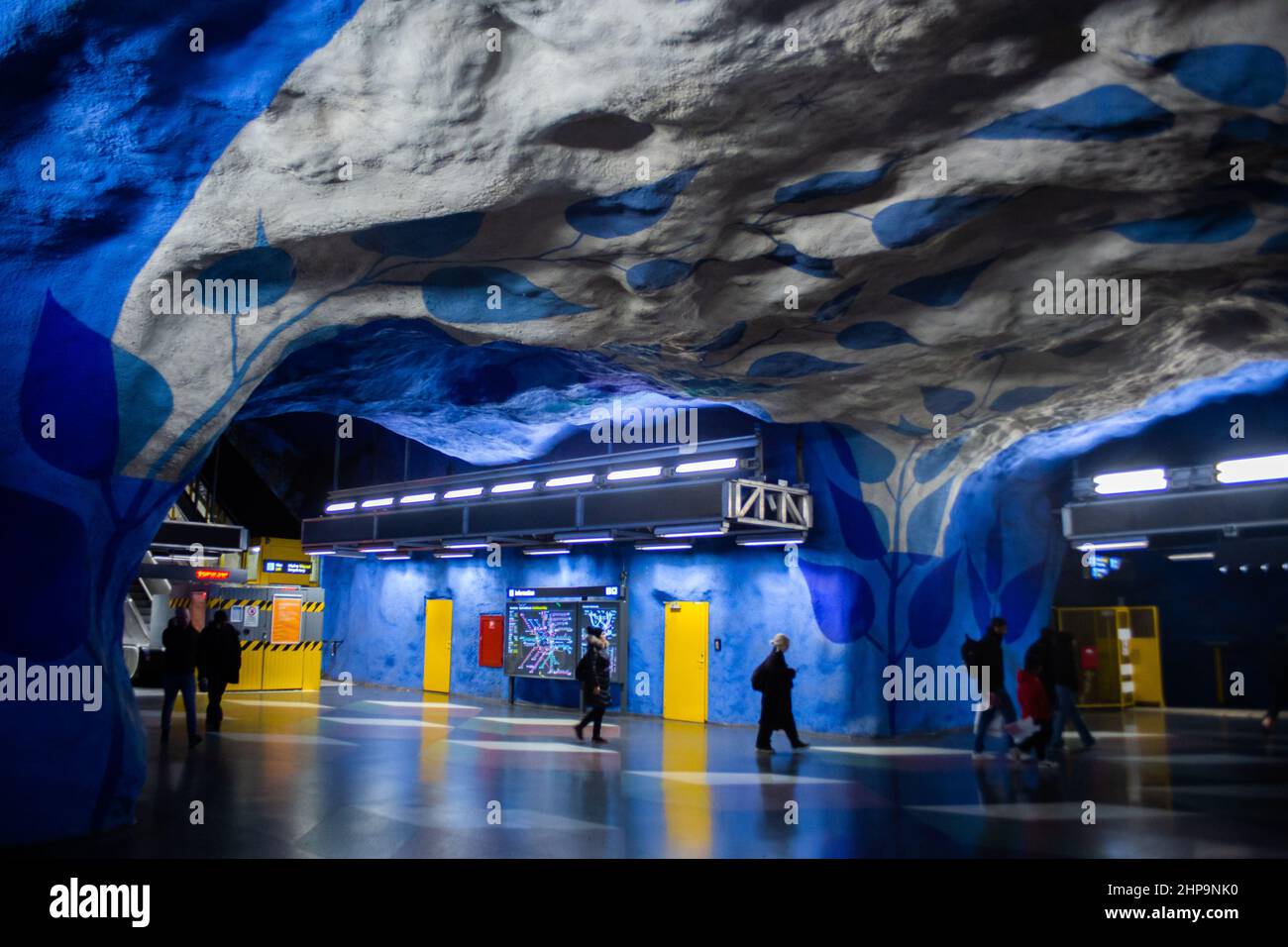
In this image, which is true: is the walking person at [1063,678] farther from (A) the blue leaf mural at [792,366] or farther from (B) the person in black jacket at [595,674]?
(B) the person in black jacket at [595,674]

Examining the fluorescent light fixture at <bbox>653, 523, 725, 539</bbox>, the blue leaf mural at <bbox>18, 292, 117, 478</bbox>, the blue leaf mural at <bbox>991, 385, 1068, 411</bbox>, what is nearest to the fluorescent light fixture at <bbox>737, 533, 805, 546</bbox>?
the fluorescent light fixture at <bbox>653, 523, 725, 539</bbox>

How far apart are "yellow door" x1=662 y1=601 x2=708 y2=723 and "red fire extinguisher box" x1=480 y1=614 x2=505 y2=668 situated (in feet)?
13.8

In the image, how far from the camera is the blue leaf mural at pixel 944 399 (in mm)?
13062

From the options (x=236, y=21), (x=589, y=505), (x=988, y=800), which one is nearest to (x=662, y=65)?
(x=236, y=21)

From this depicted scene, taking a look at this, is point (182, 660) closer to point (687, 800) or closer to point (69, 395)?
point (69, 395)

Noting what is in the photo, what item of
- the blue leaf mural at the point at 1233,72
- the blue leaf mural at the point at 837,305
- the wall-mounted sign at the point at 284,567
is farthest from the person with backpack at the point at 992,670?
the wall-mounted sign at the point at 284,567

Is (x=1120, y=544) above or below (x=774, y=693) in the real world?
above

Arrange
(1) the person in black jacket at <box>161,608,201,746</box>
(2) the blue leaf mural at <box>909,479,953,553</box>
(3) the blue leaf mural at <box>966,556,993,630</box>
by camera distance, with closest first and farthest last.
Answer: (1) the person in black jacket at <box>161,608,201,746</box>, (2) the blue leaf mural at <box>909,479,953,553</box>, (3) the blue leaf mural at <box>966,556,993,630</box>

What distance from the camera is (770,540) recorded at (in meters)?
15.0

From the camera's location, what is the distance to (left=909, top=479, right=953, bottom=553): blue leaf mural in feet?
50.8

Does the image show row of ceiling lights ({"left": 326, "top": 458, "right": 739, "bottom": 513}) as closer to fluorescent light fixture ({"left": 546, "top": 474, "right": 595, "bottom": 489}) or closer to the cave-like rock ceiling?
fluorescent light fixture ({"left": 546, "top": 474, "right": 595, "bottom": 489})

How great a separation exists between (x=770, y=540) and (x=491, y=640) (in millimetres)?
7360

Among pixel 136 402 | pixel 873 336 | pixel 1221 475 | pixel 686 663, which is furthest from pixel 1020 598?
pixel 136 402
